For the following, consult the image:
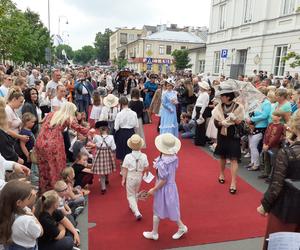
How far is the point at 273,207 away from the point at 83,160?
3.68m

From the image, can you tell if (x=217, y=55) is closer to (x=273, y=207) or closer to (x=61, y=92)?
(x=61, y=92)

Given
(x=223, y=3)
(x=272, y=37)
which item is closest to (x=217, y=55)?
(x=223, y=3)

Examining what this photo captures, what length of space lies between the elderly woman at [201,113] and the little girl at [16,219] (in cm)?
686

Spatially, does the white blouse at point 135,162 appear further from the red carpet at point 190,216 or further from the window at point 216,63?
the window at point 216,63

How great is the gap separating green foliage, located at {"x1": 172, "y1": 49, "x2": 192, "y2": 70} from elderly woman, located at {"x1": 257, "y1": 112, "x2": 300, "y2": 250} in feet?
115

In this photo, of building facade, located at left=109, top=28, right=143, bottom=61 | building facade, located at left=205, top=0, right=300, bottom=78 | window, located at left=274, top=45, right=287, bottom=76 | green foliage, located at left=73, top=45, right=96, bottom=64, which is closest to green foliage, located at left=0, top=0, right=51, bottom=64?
building facade, located at left=205, top=0, right=300, bottom=78

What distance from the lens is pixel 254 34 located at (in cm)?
2066

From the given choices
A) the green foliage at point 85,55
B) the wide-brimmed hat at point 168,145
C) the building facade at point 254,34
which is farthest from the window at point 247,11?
the green foliage at point 85,55

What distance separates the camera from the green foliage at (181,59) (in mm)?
37000

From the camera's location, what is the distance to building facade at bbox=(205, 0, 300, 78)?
17422mm

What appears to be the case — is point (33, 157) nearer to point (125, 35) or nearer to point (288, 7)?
point (288, 7)

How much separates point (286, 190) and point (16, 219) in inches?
105

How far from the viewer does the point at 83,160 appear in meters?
5.77

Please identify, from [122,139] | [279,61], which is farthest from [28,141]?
[279,61]
